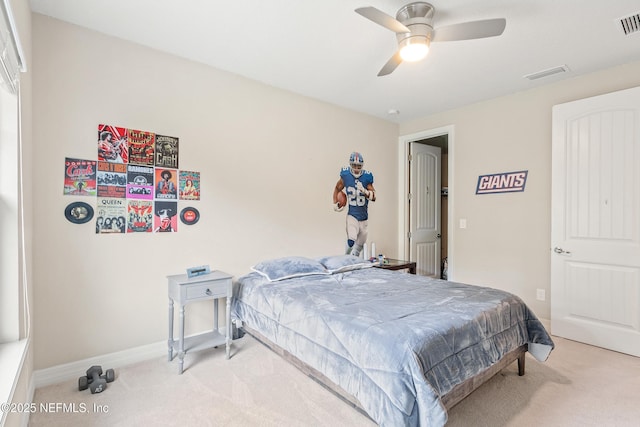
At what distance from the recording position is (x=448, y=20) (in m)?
2.26

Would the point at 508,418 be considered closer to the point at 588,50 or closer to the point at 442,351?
the point at 442,351

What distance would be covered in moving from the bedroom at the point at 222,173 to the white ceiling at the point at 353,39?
0.21 meters

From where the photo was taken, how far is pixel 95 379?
7.06 ft

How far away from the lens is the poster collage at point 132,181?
2418 millimetres

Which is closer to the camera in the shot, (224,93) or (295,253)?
(224,93)

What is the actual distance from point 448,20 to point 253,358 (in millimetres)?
2967

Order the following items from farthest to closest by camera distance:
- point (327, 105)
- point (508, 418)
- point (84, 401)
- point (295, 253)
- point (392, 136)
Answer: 1. point (392, 136)
2. point (327, 105)
3. point (295, 253)
4. point (84, 401)
5. point (508, 418)

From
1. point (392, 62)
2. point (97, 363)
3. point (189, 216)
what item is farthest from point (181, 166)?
point (392, 62)

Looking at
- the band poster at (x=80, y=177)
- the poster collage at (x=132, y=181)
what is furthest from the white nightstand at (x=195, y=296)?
the band poster at (x=80, y=177)

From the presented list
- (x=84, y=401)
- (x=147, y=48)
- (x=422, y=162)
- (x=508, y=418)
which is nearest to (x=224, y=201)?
(x=147, y=48)

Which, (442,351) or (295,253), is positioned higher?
(295,253)

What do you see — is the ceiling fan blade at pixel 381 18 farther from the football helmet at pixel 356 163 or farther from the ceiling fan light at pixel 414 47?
the football helmet at pixel 356 163

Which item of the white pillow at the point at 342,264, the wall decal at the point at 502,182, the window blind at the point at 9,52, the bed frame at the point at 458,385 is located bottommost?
the bed frame at the point at 458,385

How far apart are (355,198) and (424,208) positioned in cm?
142
